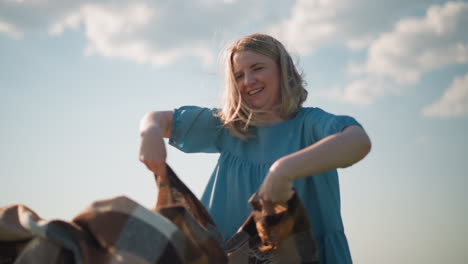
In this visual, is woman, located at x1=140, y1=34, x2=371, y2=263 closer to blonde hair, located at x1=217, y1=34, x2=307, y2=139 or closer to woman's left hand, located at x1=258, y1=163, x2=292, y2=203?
blonde hair, located at x1=217, y1=34, x2=307, y2=139

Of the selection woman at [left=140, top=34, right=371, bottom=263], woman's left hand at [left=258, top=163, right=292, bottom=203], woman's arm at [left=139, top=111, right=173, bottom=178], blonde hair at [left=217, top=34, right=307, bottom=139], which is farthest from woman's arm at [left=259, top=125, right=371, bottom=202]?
blonde hair at [left=217, top=34, right=307, bottom=139]

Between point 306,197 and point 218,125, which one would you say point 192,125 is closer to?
point 218,125

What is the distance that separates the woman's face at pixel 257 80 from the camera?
2539 mm

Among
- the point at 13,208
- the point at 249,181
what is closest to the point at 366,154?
the point at 249,181

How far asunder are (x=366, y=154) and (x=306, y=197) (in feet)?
1.77

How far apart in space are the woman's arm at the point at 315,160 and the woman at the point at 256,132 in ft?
0.43

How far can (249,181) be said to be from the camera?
2320mm

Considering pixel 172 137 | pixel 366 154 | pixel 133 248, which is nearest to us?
pixel 133 248

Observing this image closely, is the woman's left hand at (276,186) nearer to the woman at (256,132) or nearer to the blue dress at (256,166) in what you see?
the woman at (256,132)

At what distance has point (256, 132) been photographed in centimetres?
253

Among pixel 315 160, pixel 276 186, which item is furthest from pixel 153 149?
pixel 315 160

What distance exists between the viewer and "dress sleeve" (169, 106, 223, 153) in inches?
96.7

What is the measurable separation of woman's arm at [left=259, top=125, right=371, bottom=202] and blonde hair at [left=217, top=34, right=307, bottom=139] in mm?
721

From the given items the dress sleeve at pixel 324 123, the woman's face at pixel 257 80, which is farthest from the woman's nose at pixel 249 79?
the dress sleeve at pixel 324 123
